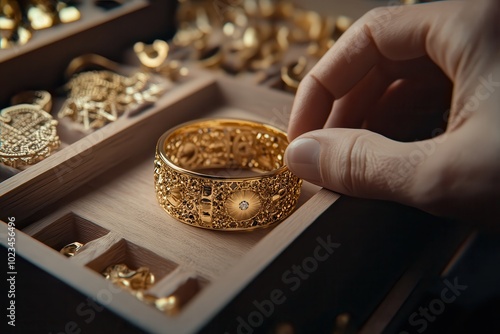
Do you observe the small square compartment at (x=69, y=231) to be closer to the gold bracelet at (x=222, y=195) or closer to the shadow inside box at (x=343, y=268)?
the gold bracelet at (x=222, y=195)

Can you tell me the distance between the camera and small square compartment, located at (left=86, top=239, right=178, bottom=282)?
2.30ft

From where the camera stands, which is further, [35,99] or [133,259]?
[35,99]

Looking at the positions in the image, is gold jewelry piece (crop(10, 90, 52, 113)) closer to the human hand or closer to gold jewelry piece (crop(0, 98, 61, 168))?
gold jewelry piece (crop(0, 98, 61, 168))

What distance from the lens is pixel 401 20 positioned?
30.0 inches

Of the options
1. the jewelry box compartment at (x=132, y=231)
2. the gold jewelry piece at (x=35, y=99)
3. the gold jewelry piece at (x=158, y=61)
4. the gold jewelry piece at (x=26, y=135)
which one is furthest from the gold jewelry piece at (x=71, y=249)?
the gold jewelry piece at (x=158, y=61)

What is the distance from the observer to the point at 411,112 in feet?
2.90

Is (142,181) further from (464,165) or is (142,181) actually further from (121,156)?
(464,165)

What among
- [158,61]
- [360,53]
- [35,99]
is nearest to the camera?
[360,53]

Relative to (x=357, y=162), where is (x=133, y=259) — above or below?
below

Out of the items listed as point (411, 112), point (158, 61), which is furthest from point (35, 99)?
point (411, 112)

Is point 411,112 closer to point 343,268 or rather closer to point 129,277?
point 343,268

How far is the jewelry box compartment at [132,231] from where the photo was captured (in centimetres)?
56

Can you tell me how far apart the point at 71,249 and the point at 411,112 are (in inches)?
19.3

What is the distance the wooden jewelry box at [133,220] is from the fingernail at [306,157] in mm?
25
